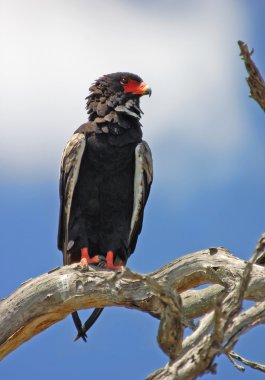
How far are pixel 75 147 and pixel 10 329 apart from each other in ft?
8.19

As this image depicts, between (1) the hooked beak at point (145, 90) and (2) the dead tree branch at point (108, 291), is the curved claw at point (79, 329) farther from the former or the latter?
(1) the hooked beak at point (145, 90)

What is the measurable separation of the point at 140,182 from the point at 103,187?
0.47m

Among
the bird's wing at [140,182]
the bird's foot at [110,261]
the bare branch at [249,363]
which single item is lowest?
the bare branch at [249,363]

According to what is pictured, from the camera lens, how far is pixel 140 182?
847cm

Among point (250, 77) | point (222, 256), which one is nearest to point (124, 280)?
point (222, 256)

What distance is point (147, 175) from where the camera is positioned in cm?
859

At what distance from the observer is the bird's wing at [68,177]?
827 centimetres

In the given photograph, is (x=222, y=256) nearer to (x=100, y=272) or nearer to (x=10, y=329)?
(x=100, y=272)

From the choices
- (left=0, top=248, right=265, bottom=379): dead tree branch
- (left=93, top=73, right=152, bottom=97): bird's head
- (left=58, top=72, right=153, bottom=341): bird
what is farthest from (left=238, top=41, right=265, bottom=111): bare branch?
(left=93, top=73, right=152, bottom=97): bird's head

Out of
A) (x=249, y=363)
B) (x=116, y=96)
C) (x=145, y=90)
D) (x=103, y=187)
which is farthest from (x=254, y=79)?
(x=145, y=90)

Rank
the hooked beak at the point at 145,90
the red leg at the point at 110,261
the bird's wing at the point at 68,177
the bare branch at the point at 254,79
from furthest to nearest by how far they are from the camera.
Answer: the hooked beak at the point at 145,90, the bird's wing at the point at 68,177, the red leg at the point at 110,261, the bare branch at the point at 254,79

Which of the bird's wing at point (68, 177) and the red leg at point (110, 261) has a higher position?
the bird's wing at point (68, 177)

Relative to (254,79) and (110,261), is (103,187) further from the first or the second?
(254,79)

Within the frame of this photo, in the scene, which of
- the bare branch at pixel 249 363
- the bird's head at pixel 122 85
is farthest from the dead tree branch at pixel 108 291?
the bird's head at pixel 122 85
